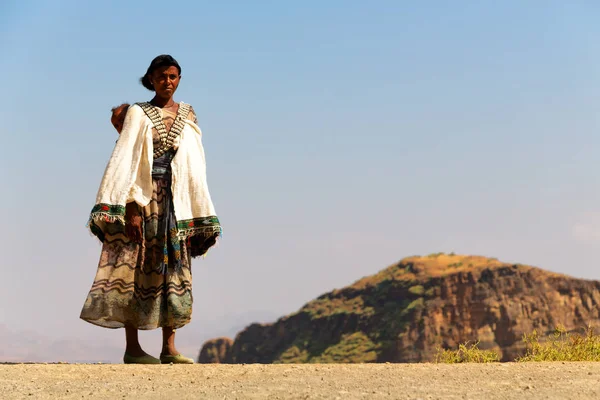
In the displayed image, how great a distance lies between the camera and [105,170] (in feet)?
26.0

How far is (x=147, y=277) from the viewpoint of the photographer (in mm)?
7902

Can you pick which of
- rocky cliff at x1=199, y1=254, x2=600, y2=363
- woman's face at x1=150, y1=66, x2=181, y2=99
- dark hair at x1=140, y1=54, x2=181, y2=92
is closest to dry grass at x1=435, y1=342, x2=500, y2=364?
woman's face at x1=150, y1=66, x2=181, y2=99

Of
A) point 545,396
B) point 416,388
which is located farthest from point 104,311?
point 545,396

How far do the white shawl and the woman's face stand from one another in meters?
0.28

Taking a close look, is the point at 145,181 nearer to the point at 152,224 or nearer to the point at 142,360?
the point at 152,224

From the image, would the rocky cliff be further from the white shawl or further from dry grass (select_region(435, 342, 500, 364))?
the white shawl

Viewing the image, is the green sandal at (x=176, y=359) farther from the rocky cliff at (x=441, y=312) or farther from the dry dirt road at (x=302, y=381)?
the rocky cliff at (x=441, y=312)

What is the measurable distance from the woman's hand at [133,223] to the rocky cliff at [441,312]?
4897cm

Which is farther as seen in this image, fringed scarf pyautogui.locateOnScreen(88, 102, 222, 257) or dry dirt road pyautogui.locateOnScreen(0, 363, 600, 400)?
fringed scarf pyautogui.locateOnScreen(88, 102, 222, 257)

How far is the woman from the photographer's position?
7.71 metres

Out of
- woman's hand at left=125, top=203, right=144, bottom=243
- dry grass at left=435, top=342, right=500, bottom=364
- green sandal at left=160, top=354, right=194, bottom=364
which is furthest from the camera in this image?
dry grass at left=435, top=342, right=500, bottom=364

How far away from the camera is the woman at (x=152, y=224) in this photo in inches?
304

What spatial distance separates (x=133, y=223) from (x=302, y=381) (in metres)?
2.56

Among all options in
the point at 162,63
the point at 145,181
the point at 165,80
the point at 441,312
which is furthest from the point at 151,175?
the point at 441,312
